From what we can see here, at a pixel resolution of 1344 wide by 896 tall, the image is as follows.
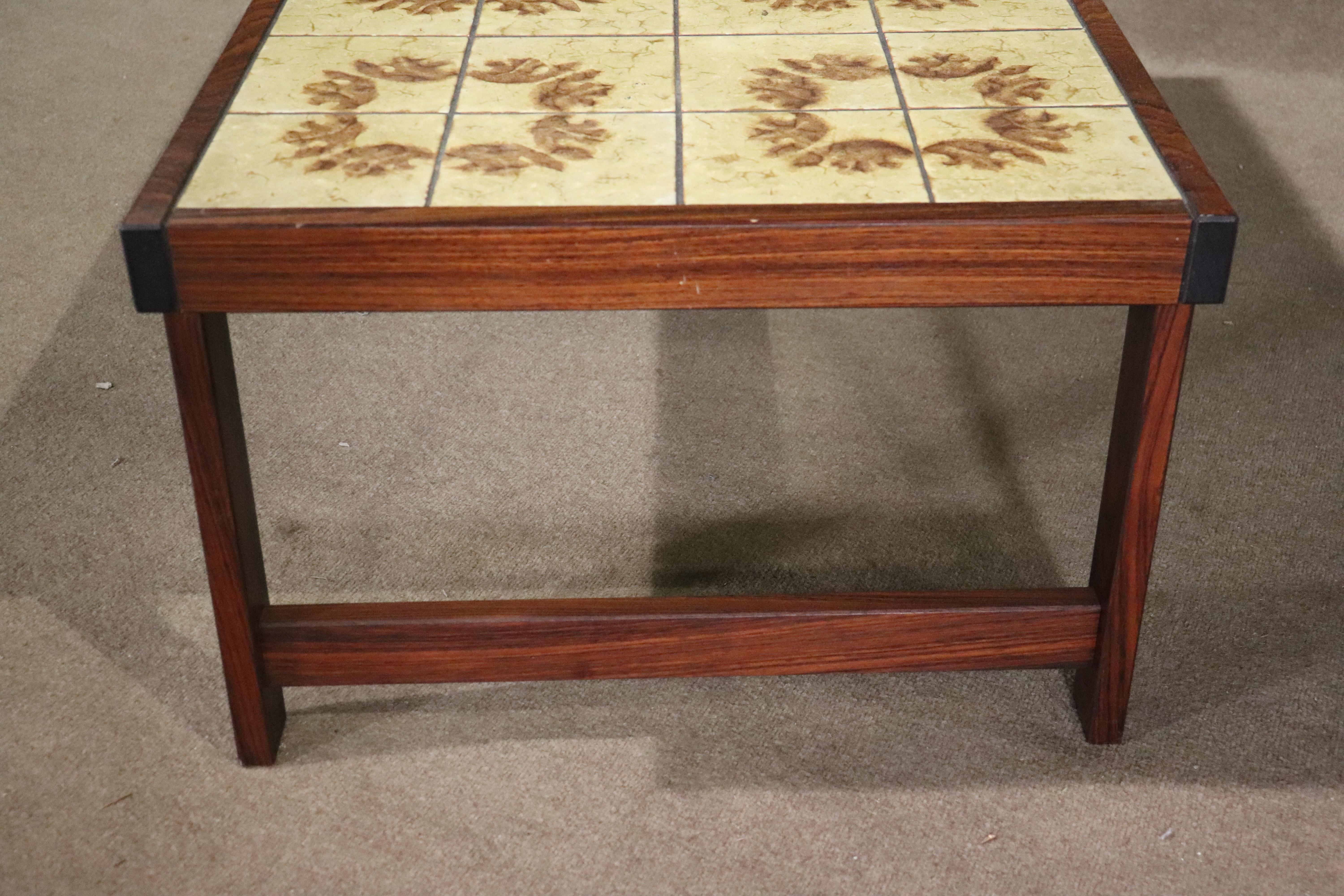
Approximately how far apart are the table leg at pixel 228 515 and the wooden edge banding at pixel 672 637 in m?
0.02

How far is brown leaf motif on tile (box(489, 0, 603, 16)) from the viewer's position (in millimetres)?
1270

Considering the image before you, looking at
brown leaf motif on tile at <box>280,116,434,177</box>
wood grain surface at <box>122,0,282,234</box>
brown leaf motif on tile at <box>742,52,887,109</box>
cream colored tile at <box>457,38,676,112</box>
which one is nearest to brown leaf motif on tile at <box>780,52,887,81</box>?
brown leaf motif on tile at <box>742,52,887,109</box>

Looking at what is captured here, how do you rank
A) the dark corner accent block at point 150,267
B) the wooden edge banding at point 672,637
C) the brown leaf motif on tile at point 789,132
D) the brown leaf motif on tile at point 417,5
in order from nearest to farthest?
the dark corner accent block at point 150,267
the brown leaf motif on tile at point 789,132
the wooden edge banding at point 672,637
the brown leaf motif on tile at point 417,5

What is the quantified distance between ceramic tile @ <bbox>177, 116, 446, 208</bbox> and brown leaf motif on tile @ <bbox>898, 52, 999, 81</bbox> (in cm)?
37

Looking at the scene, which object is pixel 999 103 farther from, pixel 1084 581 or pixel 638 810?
pixel 638 810

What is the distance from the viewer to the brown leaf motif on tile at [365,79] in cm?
111

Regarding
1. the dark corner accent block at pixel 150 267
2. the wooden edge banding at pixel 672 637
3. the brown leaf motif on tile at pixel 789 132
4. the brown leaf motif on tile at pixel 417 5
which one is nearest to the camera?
the dark corner accent block at pixel 150 267

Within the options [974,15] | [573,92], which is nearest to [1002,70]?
[974,15]

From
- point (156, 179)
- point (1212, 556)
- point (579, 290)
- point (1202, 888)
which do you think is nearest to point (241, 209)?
point (156, 179)

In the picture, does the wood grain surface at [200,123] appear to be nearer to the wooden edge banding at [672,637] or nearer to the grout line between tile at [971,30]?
the wooden edge banding at [672,637]

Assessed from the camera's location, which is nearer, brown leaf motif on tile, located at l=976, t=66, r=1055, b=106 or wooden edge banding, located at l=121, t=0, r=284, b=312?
wooden edge banding, located at l=121, t=0, r=284, b=312

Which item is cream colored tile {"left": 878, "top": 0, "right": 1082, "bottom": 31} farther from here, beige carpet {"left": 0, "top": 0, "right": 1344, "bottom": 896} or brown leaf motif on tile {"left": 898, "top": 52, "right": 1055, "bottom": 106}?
beige carpet {"left": 0, "top": 0, "right": 1344, "bottom": 896}

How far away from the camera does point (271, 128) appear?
3.50 feet

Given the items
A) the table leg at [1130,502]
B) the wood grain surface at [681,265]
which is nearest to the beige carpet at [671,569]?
the table leg at [1130,502]
